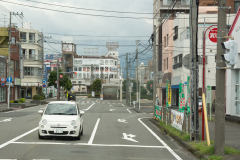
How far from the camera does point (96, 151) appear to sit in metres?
10.4

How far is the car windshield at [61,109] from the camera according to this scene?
43.0 ft

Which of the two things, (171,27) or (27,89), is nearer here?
(171,27)

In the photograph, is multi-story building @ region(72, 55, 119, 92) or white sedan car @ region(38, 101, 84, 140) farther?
multi-story building @ region(72, 55, 119, 92)

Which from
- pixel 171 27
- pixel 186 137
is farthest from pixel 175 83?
pixel 186 137

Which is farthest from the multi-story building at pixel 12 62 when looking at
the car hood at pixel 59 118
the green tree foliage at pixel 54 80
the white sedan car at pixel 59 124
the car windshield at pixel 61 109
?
the car hood at pixel 59 118

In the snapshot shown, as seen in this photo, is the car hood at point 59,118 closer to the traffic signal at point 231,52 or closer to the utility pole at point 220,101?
the utility pole at point 220,101

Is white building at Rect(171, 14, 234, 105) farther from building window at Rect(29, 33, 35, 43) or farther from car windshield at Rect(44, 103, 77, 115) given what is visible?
building window at Rect(29, 33, 35, 43)

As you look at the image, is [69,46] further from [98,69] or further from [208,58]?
[208,58]

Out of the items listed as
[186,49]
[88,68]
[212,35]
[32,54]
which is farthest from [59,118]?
[88,68]

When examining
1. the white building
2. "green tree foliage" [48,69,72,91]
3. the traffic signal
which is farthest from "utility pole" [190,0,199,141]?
"green tree foliage" [48,69,72,91]

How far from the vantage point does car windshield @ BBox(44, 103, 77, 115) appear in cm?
1312

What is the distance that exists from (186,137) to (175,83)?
3134cm

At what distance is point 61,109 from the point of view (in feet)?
43.8

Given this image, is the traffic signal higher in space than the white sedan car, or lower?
higher
